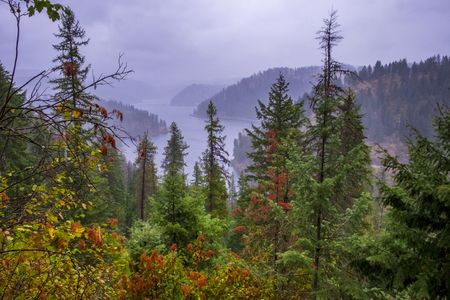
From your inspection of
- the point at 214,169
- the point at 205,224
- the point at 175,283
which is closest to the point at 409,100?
the point at 214,169

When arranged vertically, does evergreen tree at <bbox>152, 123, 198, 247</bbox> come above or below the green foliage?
above

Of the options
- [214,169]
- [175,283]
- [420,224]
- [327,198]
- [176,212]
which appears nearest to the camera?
[420,224]

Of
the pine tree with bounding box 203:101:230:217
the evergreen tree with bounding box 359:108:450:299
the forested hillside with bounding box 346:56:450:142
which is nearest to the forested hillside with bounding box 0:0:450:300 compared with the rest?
the evergreen tree with bounding box 359:108:450:299

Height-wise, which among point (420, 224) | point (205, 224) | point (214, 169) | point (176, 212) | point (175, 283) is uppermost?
point (214, 169)

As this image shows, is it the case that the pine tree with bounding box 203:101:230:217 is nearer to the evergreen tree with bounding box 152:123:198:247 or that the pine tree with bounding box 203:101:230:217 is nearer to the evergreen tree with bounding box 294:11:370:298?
the evergreen tree with bounding box 152:123:198:247

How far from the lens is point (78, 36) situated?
18.2m

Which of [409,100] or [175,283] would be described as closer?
[175,283]

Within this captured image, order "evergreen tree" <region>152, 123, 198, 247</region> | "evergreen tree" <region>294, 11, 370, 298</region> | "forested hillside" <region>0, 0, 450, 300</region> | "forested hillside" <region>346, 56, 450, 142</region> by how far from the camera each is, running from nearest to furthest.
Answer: "forested hillside" <region>0, 0, 450, 300</region>, "evergreen tree" <region>294, 11, 370, 298</region>, "evergreen tree" <region>152, 123, 198, 247</region>, "forested hillside" <region>346, 56, 450, 142</region>

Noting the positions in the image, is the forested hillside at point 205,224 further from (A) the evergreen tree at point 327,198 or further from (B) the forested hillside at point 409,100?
(B) the forested hillside at point 409,100

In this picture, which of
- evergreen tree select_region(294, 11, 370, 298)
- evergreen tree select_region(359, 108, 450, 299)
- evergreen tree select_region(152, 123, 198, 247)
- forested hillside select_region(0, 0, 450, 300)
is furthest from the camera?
evergreen tree select_region(152, 123, 198, 247)

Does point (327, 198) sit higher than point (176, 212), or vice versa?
point (327, 198)

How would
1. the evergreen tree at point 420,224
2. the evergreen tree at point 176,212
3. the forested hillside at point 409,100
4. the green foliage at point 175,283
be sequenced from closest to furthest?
the evergreen tree at point 420,224
the green foliage at point 175,283
the evergreen tree at point 176,212
the forested hillside at point 409,100

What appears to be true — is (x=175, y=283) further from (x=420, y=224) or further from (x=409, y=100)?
(x=409, y=100)

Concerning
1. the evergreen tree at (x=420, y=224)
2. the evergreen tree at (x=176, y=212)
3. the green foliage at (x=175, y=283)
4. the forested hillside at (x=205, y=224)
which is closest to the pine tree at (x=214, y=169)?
the forested hillside at (x=205, y=224)
